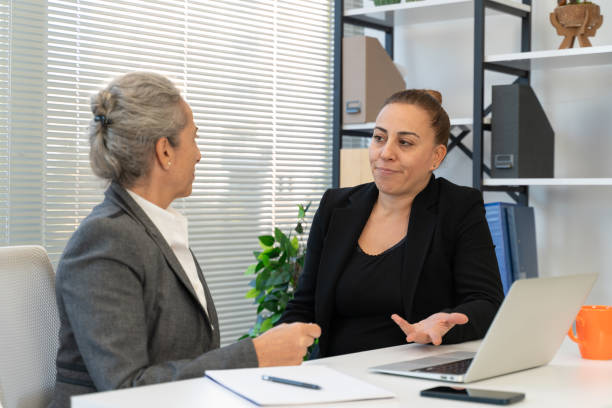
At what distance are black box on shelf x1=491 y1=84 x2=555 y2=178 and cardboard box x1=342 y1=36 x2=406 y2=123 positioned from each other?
583 millimetres

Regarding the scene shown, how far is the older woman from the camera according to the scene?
1275mm

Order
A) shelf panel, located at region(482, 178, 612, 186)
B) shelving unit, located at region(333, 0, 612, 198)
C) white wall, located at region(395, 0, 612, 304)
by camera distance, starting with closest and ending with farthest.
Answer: shelf panel, located at region(482, 178, 612, 186) → shelving unit, located at region(333, 0, 612, 198) → white wall, located at region(395, 0, 612, 304)

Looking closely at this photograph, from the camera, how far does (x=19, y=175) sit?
267 centimetres

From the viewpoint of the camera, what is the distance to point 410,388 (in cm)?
125

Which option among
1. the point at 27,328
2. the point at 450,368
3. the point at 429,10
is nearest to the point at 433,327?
the point at 450,368

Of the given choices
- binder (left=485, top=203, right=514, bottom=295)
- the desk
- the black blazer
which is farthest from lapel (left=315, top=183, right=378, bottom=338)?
binder (left=485, top=203, right=514, bottom=295)

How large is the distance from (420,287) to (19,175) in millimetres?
1554

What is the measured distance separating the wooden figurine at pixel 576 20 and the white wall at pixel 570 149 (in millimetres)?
171

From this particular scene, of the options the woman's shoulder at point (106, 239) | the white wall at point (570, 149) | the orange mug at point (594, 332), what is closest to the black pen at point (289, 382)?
the woman's shoulder at point (106, 239)

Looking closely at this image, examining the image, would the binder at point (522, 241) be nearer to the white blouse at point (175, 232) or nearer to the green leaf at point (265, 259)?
the green leaf at point (265, 259)

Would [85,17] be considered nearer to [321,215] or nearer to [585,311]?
[321,215]

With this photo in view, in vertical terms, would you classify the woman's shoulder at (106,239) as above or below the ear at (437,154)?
below

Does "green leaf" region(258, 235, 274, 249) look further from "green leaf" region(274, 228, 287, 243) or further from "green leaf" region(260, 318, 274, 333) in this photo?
"green leaf" region(260, 318, 274, 333)

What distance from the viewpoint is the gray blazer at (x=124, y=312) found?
127 centimetres
